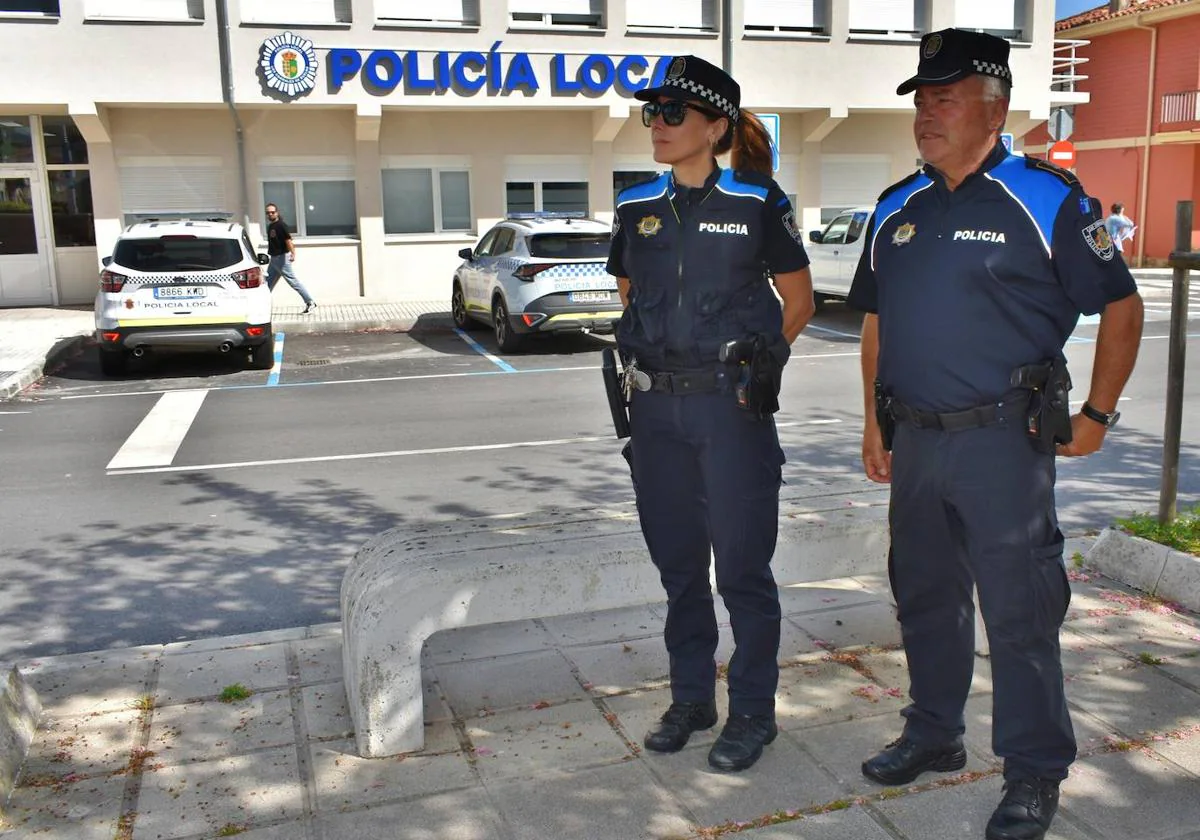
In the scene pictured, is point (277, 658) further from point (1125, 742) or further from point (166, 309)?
point (166, 309)

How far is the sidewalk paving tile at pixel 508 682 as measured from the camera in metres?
4.05

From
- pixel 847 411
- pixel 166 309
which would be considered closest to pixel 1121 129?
pixel 847 411

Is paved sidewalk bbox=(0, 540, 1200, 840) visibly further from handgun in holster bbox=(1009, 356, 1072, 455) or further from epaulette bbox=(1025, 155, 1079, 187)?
epaulette bbox=(1025, 155, 1079, 187)

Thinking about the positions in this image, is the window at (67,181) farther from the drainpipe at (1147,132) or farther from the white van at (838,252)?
the drainpipe at (1147,132)

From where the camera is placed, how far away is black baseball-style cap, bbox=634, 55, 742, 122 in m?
3.37

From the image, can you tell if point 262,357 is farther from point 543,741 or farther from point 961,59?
point 961,59

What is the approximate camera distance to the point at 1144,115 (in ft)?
100

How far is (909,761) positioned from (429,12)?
720 inches

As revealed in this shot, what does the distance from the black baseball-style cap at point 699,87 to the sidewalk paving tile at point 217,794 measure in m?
2.40

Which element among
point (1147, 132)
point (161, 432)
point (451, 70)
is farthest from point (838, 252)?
point (1147, 132)

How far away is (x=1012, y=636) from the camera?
3.04 m

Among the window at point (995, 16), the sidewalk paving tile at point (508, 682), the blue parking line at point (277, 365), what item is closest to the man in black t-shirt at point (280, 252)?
the blue parking line at point (277, 365)

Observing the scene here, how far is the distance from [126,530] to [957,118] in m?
5.48

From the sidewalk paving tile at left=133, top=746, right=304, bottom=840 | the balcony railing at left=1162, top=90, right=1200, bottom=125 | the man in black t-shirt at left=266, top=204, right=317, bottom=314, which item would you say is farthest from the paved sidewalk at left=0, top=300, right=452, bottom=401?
the balcony railing at left=1162, top=90, right=1200, bottom=125
